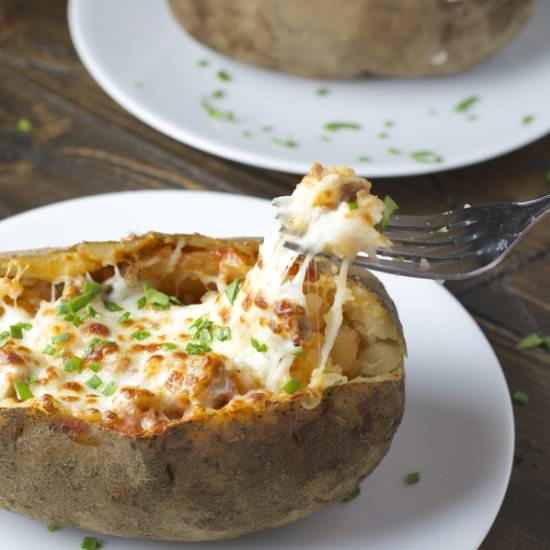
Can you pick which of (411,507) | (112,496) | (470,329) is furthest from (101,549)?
(470,329)

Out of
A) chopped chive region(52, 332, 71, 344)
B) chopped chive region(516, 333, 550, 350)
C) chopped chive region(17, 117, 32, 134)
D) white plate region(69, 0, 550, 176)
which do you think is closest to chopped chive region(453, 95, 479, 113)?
white plate region(69, 0, 550, 176)

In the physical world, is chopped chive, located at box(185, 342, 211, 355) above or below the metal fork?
below

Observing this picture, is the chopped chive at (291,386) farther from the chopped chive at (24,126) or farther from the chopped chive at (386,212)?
the chopped chive at (24,126)

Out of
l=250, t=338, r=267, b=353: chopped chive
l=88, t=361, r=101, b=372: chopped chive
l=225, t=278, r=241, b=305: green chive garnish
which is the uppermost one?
l=225, t=278, r=241, b=305: green chive garnish

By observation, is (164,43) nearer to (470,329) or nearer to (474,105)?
(474,105)

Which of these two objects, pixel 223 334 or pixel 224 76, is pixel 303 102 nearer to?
pixel 224 76

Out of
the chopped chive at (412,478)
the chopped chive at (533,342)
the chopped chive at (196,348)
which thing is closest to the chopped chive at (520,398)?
the chopped chive at (533,342)

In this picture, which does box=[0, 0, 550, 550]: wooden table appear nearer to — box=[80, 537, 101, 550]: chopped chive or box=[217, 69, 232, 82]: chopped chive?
box=[217, 69, 232, 82]: chopped chive
